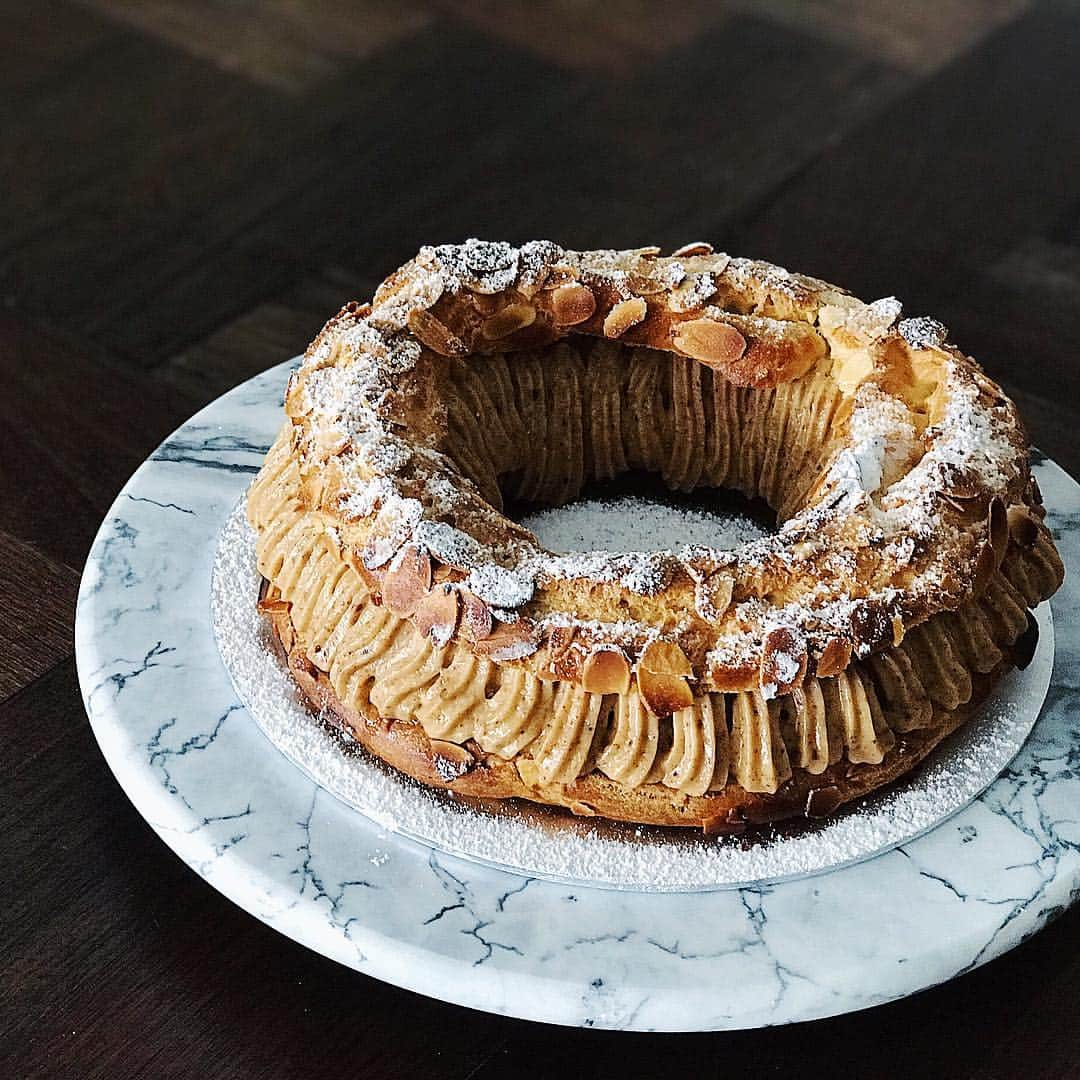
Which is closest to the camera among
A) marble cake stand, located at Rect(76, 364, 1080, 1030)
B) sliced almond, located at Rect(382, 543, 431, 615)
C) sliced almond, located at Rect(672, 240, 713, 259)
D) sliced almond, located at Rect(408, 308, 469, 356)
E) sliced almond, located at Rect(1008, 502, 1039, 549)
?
marble cake stand, located at Rect(76, 364, 1080, 1030)

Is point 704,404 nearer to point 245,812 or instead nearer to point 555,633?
point 555,633

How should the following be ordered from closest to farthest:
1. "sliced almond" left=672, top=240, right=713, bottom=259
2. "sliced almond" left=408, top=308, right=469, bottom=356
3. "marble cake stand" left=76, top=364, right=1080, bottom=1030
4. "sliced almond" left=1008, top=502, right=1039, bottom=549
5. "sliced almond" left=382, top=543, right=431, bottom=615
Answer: "marble cake stand" left=76, top=364, right=1080, bottom=1030
"sliced almond" left=382, top=543, right=431, bottom=615
"sliced almond" left=1008, top=502, right=1039, bottom=549
"sliced almond" left=408, top=308, right=469, bottom=356
"sliced almond" left=672, top=240, right=713, bottom=259

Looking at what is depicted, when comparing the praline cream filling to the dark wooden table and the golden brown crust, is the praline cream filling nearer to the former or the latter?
the golden brown crust

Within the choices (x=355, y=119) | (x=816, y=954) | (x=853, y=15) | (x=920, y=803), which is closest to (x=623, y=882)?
(x=816, y=954)

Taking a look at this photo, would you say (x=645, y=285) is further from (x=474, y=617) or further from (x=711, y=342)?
(x=474, y=617)

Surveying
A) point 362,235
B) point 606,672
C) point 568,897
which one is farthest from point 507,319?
point 362,235

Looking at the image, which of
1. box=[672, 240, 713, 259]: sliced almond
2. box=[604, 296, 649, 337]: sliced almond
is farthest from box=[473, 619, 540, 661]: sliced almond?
box=[672, 240, 713, 259]: sliced almond
